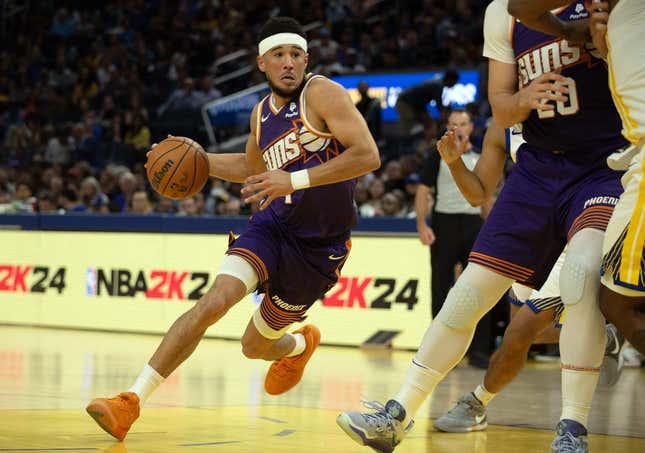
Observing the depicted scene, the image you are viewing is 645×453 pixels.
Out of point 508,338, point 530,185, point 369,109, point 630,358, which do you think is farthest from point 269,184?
point 369,109

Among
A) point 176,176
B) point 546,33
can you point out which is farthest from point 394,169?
point 546,33

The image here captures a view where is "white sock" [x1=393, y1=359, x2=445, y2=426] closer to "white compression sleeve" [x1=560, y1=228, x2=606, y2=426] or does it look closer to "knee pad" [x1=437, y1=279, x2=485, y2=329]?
"knee pad" [x1=437, y1=279, x2=485, y2=329]

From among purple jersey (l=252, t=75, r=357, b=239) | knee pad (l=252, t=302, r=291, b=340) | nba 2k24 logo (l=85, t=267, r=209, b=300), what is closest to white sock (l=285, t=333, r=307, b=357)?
knee pad (l=252, t=302, r=291, b=340)

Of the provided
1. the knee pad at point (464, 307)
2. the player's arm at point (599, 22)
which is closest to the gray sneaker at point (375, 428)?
the knee pad at point (464, 307)

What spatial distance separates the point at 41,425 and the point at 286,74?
2.20 meters

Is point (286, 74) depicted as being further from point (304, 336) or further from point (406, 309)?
point (406, 309)

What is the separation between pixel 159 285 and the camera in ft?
40.7

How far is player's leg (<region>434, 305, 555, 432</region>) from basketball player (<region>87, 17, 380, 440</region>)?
1010 millimetres

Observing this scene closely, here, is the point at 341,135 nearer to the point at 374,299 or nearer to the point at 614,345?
the point at 614,345

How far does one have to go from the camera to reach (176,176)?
5957 mm

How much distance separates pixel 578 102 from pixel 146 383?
2.41m

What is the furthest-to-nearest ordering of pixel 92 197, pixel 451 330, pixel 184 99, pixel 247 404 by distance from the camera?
1. pixel 184 99
2. pixel 92 197
3. pixel 247 404
4. pixel 451 330

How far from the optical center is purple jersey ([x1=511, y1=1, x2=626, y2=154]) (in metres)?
4.68

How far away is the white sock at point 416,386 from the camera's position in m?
4.73
